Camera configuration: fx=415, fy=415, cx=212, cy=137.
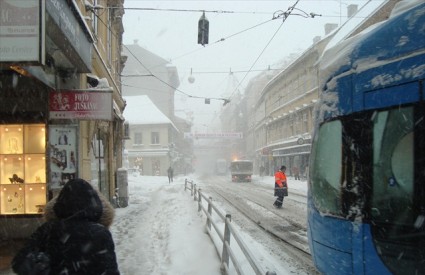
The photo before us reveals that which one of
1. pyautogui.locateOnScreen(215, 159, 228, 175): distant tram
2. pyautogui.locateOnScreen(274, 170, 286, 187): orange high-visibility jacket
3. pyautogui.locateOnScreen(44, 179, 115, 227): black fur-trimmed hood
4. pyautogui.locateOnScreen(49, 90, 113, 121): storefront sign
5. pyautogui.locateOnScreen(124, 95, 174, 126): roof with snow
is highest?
pyautogui.locateOnScreen(124, 95, 174, 126): roof with snow

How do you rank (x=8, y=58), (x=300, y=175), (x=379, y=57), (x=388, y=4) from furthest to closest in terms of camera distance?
(x=300, y=175) < (x=388, y=4) < (x=8, y=58) < (x=379, y=57)

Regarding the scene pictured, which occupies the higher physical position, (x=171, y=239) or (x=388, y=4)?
Answer: (x=388, y=4)

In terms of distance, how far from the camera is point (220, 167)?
75125 millimetres

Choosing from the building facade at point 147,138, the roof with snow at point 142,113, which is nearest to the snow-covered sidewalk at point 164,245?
the building facade at point 147,138

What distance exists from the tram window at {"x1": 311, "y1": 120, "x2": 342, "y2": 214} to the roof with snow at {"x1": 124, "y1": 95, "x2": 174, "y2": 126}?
173ft

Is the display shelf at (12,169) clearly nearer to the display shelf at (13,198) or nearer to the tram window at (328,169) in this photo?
the display shelf at (13,198)

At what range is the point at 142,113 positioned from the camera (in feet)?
190

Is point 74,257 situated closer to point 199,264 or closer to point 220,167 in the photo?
point 199,264

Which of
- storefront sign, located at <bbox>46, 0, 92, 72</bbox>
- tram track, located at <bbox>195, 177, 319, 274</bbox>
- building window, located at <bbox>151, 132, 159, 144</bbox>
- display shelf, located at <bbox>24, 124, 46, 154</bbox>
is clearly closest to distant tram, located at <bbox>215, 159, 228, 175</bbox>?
building window, located at <bbox>151, 132, 159, 144</bbox>

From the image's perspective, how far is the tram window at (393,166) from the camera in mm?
3736

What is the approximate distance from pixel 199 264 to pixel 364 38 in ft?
15.5

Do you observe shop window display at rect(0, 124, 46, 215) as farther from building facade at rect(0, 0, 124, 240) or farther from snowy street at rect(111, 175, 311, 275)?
snowy street at rect(111, 175, 311, 275)

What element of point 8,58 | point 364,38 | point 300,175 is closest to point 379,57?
point 364,38

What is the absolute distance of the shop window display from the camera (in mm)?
9742
